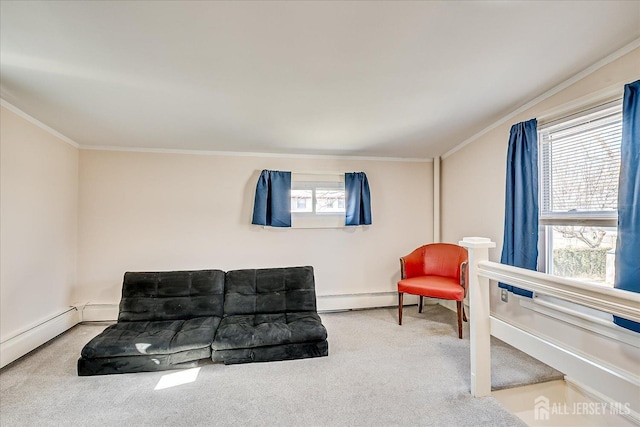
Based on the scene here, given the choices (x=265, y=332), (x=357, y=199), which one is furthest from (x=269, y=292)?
(x=357, y=199)

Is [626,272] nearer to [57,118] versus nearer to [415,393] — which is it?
[415,393]

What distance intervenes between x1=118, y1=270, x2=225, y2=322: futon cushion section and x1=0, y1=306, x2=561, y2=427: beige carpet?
0.57 meters

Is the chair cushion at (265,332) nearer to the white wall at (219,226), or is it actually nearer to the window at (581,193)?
the white wall at (219,226)

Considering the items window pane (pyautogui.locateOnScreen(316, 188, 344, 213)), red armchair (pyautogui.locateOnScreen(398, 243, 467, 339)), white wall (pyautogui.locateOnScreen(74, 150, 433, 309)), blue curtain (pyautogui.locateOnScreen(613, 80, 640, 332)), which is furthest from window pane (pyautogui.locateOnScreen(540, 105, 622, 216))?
window pane (pyautogui.locateOnScreen(316, 188, 344, 213))

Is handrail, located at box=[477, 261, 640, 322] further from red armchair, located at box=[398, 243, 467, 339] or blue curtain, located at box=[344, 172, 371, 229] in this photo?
blue curtain, located at box=[344, 172, 371, 229]

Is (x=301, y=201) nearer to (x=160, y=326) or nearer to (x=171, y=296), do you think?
(x=171, y=296)

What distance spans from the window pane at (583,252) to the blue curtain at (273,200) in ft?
9.02

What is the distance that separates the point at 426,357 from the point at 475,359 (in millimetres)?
604

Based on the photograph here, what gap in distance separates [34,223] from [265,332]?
2405 mm

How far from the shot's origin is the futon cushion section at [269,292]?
2.82m

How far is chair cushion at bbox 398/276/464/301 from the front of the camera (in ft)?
9.02

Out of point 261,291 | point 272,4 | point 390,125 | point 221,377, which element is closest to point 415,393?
point 221,377

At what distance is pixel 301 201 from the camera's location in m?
3.64

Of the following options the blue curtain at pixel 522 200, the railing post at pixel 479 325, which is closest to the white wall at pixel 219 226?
the blue curtain at pixel 522 200
